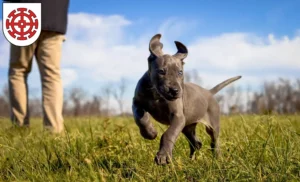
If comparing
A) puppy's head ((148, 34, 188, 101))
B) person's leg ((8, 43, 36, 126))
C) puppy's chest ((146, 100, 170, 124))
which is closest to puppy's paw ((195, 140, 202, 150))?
puppy's chest ((146, 100, 170, 124))

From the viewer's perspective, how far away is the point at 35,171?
7.74 ft

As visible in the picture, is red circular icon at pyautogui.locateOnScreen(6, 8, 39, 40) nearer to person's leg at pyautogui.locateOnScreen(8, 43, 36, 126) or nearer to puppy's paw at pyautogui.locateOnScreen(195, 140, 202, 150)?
person's leg at pyautogui.locateOnScreen(8, 43, 36, 126)

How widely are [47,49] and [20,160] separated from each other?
2613mm

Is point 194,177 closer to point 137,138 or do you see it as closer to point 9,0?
point 137,138

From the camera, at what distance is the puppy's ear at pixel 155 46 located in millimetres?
2318

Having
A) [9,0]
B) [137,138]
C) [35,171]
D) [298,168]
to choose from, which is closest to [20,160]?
[35,171]

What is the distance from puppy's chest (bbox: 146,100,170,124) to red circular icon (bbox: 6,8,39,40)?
276 cm

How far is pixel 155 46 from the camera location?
94.4 inches

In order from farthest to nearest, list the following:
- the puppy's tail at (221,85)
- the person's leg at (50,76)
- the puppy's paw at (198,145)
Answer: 1. the person's leg at (50,76)
2. the puppy's tail at (221,85)
3. the puppy's paw at (198,145)

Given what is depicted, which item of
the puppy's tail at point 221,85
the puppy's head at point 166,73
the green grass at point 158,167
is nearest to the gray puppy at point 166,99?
the puppy's head at point 166,73

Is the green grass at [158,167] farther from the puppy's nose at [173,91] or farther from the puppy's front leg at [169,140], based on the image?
the puppy's nose at [173,91]

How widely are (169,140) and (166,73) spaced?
0.39 m

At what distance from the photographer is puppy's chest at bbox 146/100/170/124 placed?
2.41m

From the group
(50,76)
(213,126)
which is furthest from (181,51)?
(50,76)
